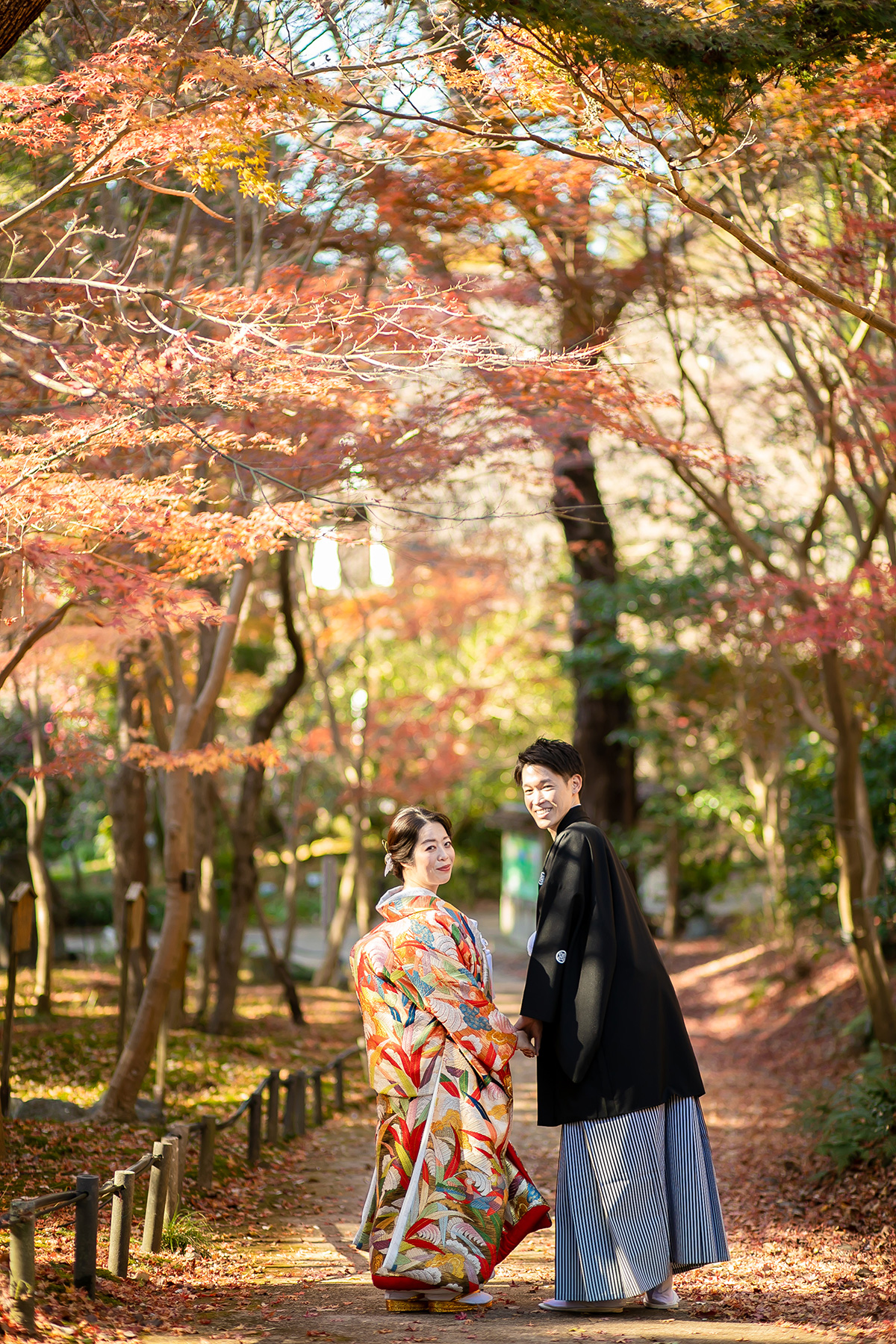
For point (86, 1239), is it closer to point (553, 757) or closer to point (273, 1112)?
point (553, 757)

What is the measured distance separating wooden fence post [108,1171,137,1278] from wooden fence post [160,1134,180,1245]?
545 mm

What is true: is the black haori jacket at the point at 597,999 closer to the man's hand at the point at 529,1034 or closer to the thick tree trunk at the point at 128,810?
the man's hand at the point at 529,1034

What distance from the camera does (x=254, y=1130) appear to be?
22.0 feet

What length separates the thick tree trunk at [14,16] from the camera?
385cm

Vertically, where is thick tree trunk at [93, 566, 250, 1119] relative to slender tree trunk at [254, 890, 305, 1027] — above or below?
above

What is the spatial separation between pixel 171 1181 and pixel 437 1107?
149cm

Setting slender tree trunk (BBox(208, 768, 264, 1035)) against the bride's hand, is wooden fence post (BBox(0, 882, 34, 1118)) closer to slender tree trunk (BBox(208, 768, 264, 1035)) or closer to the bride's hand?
the bride's hand

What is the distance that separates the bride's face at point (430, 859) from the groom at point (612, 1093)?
385 mm

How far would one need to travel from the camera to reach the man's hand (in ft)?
13.8

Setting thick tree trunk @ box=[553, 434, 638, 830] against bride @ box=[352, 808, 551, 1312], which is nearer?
bride @ box=[352, 808, 551, 1312]

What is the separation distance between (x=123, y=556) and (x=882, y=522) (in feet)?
15.9

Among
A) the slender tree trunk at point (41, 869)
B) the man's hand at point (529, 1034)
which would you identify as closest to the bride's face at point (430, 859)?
the man's hand at point (529, 1034)

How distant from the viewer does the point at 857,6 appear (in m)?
4.62

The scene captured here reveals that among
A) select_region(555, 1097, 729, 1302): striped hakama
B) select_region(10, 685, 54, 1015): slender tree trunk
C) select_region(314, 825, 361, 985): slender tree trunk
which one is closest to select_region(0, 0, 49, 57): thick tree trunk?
select_region(555, 1097, 729, 1302): striped hakama
